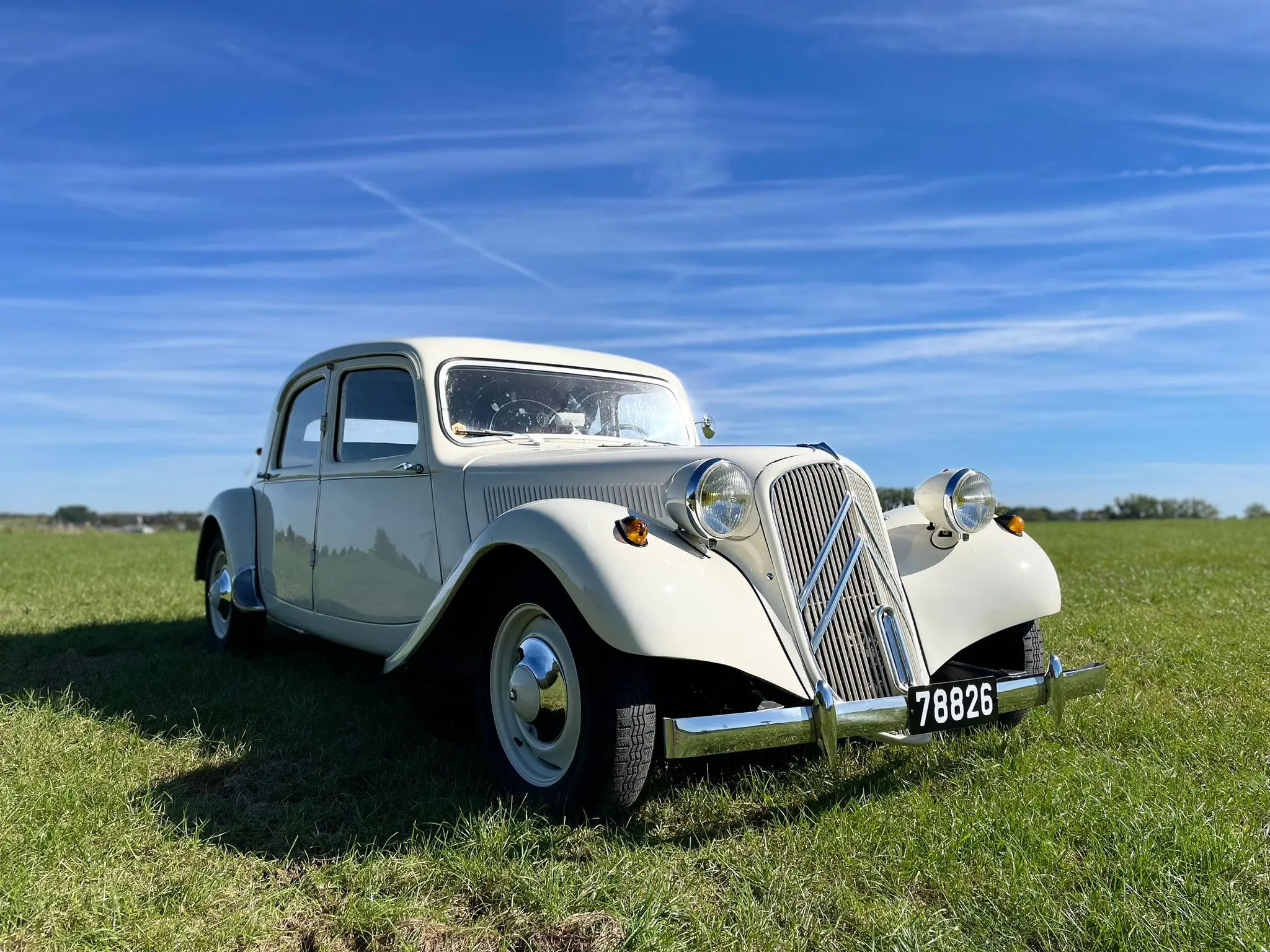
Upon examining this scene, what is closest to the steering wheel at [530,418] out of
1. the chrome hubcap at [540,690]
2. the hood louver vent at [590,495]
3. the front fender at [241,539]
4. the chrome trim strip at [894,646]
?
the hood louver vent at [590,495]

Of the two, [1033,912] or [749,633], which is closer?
[1033,912]

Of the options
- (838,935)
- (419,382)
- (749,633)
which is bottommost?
(838,935)

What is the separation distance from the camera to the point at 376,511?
4914 millimetres

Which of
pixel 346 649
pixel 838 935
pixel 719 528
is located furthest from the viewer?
pixel 346 649

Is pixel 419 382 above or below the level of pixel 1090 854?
above

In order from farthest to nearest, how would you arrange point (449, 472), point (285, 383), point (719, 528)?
point (285, 383)
point (449, 472)
point (719, 528)

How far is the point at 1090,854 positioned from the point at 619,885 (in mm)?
1482

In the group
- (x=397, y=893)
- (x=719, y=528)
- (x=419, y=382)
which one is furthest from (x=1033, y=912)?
(x=419, y=382)

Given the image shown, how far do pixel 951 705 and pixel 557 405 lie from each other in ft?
8.67

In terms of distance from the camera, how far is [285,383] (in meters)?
6.16

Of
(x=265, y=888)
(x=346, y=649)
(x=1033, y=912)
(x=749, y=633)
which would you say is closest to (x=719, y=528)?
(x=749, y=633)

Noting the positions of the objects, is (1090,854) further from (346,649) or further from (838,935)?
(346,649)

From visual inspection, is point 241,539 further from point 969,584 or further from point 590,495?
point 969,584

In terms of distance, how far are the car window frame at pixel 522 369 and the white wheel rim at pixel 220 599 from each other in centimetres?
260
